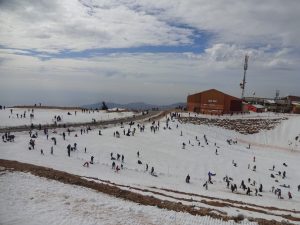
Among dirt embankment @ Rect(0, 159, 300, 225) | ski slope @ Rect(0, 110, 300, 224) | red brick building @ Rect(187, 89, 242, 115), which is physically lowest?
ski slope @ Rect(0, 110, 300, 224)

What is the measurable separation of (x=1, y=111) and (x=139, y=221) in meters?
72.5

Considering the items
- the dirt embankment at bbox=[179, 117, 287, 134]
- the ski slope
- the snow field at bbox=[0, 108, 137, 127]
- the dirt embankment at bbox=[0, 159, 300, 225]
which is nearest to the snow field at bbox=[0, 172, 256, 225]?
the dirt embankment at bbox=[0, 159, 300, 225]

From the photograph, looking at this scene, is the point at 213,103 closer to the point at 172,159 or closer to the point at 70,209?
the point at 172,159

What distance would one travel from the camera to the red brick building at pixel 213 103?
98625 mm

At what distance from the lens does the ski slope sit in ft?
128

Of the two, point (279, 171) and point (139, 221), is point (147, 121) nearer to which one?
point (279, 171)

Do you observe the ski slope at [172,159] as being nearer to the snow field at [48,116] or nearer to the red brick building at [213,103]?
the snow field at [48,116]

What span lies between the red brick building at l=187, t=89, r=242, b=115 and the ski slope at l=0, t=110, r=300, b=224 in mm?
23046

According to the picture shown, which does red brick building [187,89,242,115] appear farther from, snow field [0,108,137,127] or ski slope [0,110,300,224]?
ski slope [0,110,300,224]

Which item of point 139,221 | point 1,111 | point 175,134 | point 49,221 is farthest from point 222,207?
point 1,111

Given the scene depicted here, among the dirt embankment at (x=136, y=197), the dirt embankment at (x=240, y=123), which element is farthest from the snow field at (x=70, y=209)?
the dirt embankment at (x=240, y=123)

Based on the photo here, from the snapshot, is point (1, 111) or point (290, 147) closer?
point (290, 147)

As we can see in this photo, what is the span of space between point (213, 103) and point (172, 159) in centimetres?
4781

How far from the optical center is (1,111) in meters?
83.6
